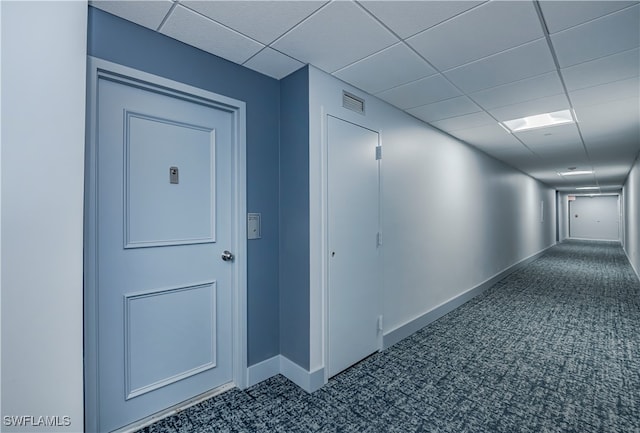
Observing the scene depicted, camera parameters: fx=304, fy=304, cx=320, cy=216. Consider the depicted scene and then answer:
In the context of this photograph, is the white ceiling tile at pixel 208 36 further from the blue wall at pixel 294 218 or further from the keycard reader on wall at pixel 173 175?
the keycard reader on wall at pixel 173 175

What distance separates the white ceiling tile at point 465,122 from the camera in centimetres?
345

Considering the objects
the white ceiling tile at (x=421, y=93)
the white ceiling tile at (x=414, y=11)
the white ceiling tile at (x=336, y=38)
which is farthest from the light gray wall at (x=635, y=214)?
the white ceiling tile at (x=336, y=38)

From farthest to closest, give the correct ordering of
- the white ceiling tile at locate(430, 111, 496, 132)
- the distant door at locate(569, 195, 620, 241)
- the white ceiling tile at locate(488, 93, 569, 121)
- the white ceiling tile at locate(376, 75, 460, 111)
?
the distant door at locate(569, 195, 620, 241) → the white ceiling tile at locate(430, 111, 496, 132) → the white ceiling tile at locate(488, 93, 569, 121) → the white ceiling tile at locate(376, 75, 460, 111)

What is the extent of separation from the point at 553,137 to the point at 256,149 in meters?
4.30

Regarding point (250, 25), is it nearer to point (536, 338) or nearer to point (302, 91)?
point (302, 91)

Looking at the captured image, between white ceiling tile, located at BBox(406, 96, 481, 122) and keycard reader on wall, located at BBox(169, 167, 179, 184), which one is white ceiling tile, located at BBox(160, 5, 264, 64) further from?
A: white ceiling tile, located at BBox(406, 96, 481, 122)

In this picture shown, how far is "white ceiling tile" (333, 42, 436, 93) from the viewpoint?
2.16 metres

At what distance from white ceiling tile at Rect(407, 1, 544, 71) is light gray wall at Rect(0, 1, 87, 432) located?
6.46 ft

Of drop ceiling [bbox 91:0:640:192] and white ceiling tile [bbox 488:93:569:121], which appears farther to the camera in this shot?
white ceiling tile [bbox 488:93:569:121]

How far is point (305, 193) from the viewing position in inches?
91.4

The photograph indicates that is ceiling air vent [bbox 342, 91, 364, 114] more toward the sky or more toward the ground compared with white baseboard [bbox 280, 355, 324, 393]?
more toward the sky

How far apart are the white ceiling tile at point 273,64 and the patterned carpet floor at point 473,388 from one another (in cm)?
245

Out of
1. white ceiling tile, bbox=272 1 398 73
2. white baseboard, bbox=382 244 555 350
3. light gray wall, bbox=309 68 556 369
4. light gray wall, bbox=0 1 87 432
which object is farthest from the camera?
white baseboard, bbox=382 244 555 350

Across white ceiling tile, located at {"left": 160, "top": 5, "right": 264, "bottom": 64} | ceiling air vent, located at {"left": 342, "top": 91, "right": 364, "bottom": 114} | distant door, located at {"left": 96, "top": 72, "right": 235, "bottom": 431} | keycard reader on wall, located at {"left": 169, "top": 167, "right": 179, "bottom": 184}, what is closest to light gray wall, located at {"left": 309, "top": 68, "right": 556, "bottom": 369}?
ceiling air vent, located at {"left": 342, "top": 91, "right": 364, "bottom": 114}
